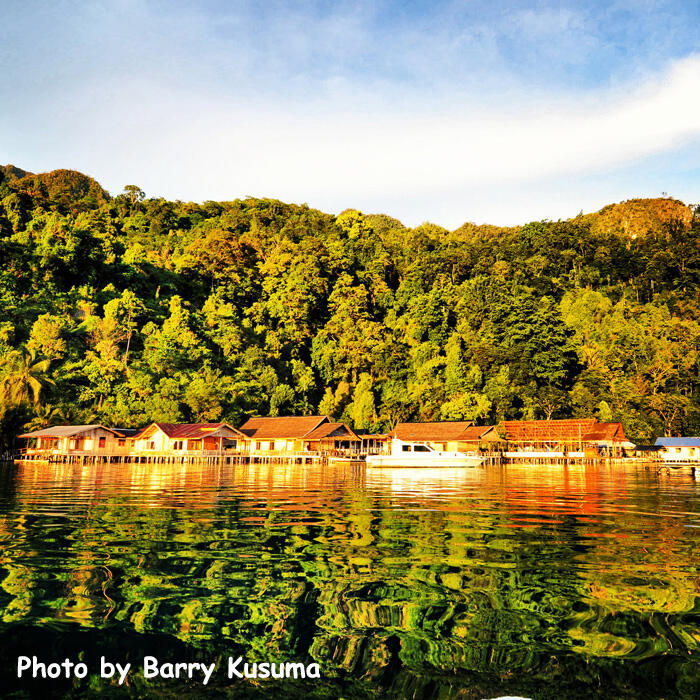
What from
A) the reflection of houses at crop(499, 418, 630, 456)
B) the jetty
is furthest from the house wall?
the reflection of houses at crop(499, 418, 630, 456)

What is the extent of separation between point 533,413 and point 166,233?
78.3 meters

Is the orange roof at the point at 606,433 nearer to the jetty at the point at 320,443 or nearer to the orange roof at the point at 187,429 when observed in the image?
the jetty at the point at 320,443

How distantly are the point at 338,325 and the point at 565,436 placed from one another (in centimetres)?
3829

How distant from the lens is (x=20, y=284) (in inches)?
3221

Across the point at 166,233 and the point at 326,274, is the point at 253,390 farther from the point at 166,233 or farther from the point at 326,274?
the point at 166,233

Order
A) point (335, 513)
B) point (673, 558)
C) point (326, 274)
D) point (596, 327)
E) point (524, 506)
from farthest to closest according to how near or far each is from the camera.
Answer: point (326, 274)
point (596, 327)
point (524, 506)
point (335, 513)
point (673, 558)

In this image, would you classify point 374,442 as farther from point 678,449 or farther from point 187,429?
point 678,449

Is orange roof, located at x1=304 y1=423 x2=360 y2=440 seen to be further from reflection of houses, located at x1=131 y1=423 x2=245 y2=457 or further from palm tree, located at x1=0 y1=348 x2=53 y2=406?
palm tree, located at x1=0 y1=348 x2=53 y2=406

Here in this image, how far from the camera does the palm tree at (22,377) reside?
5567cm

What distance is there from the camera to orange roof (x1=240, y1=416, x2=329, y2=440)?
219ft

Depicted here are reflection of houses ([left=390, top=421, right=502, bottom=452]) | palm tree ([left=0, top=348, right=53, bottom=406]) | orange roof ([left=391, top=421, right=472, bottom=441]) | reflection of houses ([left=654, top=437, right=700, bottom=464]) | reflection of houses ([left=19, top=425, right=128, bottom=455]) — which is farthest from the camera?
reflection of houses ([left=654, top=437, right=700, bottom=464])

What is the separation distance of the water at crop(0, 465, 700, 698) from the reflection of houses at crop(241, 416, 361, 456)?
2075 inches

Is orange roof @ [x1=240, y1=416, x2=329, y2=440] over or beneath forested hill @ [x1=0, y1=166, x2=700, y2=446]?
beneath

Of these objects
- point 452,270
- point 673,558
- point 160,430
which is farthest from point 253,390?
point 673,558
